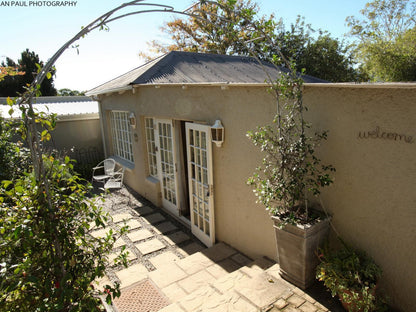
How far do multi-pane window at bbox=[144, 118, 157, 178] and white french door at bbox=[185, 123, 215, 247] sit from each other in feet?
7.52

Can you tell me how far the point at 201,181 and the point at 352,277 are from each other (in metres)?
3.45

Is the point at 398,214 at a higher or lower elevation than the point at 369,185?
lower

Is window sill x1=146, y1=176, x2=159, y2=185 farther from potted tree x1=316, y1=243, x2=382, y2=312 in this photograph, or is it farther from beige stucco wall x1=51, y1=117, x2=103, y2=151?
potted tree x1=316, y1=243, x2=382, y2=312

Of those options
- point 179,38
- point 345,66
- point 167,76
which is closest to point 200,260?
point 167,76

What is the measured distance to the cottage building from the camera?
2.69 meters

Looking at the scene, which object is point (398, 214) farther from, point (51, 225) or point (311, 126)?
point (51, 225)

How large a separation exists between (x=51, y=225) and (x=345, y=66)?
2130 centimetres

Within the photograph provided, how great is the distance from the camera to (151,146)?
312 inches

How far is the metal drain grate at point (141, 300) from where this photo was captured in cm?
389

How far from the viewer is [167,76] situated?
730cm

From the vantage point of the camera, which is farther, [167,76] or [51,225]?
[167,76]

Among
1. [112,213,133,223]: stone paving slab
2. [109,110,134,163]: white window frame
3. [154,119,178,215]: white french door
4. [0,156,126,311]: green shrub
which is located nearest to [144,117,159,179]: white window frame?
[154,119,178,215]: white french door

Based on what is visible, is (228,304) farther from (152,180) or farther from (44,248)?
(152,180)

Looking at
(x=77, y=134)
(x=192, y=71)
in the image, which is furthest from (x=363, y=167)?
(x=77, y=134)
